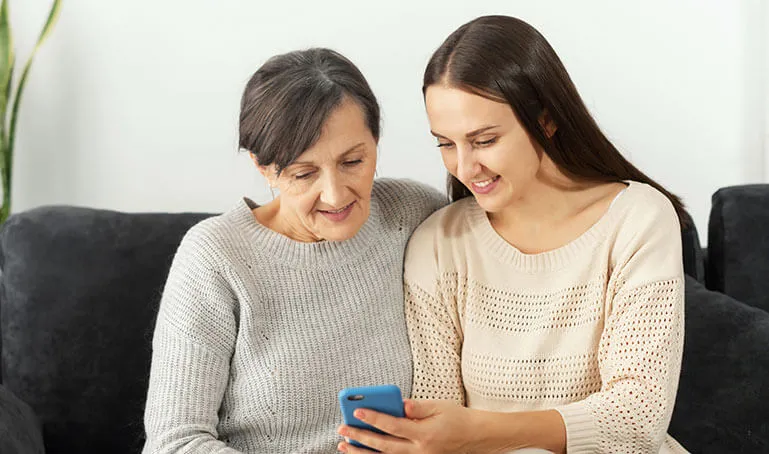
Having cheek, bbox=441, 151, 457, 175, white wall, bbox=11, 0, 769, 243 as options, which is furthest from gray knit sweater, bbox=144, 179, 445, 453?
white wall, bbox=11, 0, 769, 243

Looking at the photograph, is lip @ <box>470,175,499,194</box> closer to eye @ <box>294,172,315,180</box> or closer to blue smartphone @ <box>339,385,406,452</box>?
eye @ <box>294,172,315,180</box>

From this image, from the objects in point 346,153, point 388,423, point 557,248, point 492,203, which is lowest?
point 388,423

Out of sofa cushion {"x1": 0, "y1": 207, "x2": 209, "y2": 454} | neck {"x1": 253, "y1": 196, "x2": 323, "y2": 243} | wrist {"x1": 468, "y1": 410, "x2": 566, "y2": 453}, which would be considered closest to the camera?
wrist {"x1": 468, "y1": 410, "x2": 566, "y2": 453}

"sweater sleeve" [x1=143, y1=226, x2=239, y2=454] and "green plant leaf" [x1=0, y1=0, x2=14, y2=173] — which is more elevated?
"green plant leaf" [x1=0, y1=0, x2=14, y2=173]

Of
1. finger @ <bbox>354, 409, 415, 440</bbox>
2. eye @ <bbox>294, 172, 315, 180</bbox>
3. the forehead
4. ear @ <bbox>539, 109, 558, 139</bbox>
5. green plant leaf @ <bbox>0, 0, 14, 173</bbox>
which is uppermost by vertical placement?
green plant leaf @ <bbox>0, 0, 14, 173</bbox>

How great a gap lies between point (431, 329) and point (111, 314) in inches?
30.7

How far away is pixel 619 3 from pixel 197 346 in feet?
5.21

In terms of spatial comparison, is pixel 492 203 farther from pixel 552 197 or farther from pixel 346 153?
pixel 346 153

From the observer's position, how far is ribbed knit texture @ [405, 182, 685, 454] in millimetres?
1688

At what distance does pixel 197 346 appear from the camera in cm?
174

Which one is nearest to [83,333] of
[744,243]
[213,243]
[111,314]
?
[111,314]

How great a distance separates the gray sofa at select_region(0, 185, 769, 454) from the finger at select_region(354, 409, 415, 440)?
75 cm

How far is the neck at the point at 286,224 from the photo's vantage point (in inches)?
74.5

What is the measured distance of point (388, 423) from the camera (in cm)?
160
